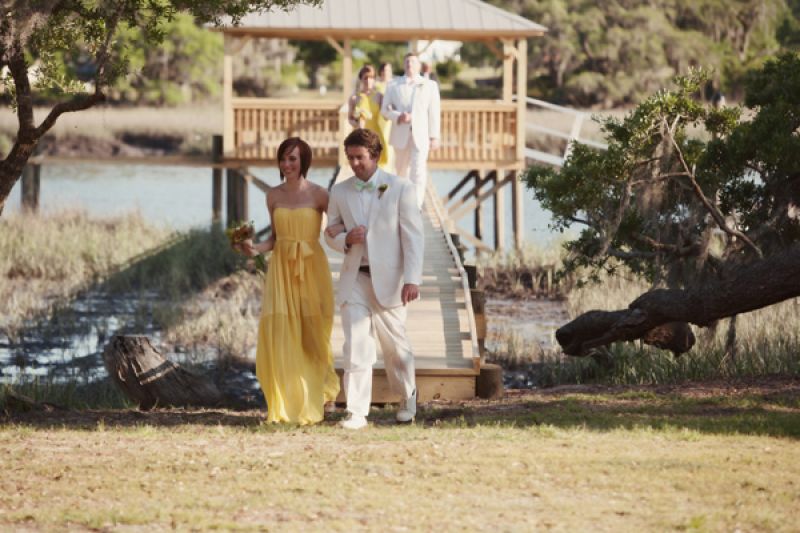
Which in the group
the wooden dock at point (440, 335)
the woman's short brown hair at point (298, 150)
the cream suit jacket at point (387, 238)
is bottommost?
the wooden dock at point (440, 335)

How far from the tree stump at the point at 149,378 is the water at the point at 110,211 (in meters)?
3.29

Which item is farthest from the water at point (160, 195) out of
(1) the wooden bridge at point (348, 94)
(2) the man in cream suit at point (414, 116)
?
(2) the man in cream suit at point (414, 116)

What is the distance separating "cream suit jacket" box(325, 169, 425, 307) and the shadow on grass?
1011mm

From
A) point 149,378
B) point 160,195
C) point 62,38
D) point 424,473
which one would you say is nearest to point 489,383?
point 149,378

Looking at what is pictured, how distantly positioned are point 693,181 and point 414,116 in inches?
171

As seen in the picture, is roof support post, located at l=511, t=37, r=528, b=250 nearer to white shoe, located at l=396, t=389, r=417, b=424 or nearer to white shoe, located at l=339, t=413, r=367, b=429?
white shoe, located at l=396, t=389, r=417, b=424

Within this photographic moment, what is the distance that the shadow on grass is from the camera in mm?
10219

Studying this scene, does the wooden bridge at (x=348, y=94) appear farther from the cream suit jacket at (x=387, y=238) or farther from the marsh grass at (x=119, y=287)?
the cream suit jacket at (x=387, y=238)

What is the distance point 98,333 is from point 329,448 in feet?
37.3

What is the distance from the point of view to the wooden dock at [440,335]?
1226 cm

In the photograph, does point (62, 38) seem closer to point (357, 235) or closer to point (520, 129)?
point (357, 235)

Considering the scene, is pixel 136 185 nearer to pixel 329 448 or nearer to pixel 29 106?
pixel 29 106

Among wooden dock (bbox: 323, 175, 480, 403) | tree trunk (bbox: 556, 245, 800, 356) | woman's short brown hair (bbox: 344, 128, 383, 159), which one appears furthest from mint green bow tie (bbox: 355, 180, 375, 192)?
tree trunk (bbox: 556, 245, 800, 356)

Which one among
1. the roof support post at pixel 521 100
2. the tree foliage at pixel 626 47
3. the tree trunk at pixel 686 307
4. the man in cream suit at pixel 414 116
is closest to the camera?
the tree trunk at pixel 686 307
